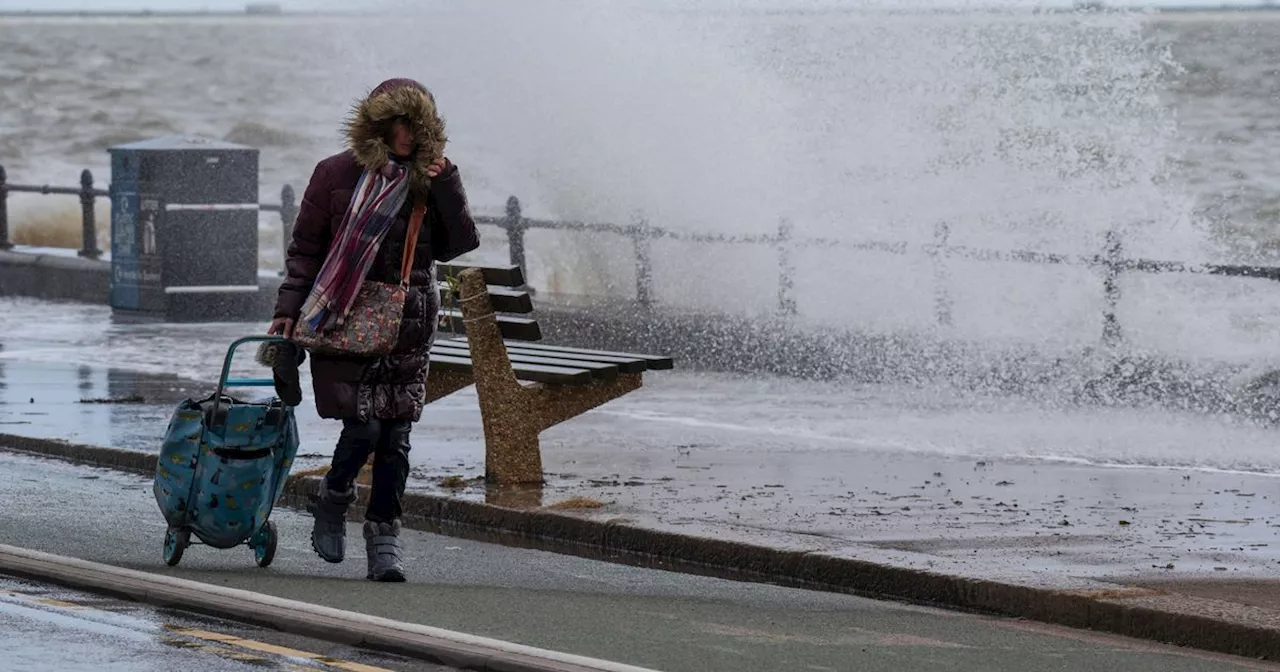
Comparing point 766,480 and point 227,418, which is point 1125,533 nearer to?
point 766,480

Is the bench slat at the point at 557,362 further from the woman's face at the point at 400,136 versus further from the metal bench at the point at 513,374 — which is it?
the woman's face at the point at 400,136

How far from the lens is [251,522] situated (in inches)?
334

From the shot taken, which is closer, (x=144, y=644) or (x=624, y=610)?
(x=144, y=644)

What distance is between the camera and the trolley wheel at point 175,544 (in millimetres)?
8523

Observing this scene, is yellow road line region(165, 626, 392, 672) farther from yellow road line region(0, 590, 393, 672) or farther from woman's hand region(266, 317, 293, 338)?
woman's hand region(266, 317, 293, 338)

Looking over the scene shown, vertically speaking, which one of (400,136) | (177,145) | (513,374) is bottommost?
(513,374)

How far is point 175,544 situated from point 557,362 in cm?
285

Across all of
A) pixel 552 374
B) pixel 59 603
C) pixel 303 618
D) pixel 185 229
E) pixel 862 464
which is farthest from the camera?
pixel 185 229

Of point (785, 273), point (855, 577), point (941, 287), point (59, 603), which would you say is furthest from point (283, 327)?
point (785, 273)

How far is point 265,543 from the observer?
8.70m

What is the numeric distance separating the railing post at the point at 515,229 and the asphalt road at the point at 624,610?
1385 centimetres

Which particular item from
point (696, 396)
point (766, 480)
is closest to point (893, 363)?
point (696, 396)

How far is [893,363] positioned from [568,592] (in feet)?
33.4

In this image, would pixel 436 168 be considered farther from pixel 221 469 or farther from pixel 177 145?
pixel 177 145
